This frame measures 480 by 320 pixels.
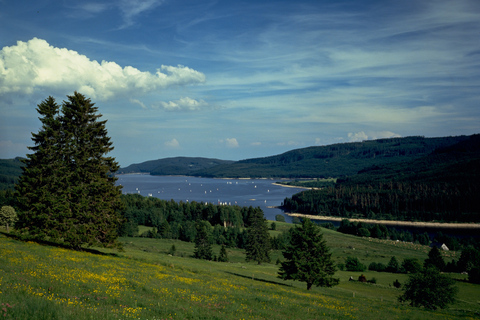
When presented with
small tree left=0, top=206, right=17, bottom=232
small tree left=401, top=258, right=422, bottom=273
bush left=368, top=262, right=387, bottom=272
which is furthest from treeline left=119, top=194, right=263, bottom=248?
small tree left=401, top=258, right=422, bottom=273

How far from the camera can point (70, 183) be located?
33438 mm

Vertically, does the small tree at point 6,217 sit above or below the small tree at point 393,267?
above

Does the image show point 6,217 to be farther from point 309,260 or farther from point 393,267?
point 393,267

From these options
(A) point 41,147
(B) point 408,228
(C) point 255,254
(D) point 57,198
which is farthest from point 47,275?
(B) point 408,228

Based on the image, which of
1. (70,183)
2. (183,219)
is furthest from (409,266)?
(183,219)

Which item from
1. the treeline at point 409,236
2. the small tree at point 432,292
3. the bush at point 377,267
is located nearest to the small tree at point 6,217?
the small tree at point 432,292

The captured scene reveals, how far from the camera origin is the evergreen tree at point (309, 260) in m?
37.5

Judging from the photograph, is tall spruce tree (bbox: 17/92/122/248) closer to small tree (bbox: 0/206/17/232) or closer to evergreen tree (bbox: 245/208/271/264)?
small tree (bbox: 0/206/17/232)

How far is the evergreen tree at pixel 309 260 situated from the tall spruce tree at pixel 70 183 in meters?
20.2

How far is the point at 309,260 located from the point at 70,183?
27560 mm

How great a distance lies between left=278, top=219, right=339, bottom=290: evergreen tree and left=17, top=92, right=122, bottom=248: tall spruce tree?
20.2 metres

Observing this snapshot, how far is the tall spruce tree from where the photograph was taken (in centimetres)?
3186

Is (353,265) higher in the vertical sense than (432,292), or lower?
lower

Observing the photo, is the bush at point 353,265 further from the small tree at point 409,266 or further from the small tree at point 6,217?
the small tree at point 6,217
